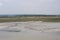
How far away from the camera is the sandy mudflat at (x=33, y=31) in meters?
0.88

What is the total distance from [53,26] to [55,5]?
219mm

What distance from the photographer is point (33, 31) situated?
931 millimetres

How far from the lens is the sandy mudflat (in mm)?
876

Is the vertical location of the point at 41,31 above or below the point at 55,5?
below

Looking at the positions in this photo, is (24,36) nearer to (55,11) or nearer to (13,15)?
(13,15)

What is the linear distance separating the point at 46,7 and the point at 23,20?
0.28 metres

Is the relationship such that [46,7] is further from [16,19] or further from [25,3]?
[16,19]

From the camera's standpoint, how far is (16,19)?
1.02m

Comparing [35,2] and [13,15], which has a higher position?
[35,2]

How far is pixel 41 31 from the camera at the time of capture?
92cm

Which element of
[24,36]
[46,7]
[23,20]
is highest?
[46,7]

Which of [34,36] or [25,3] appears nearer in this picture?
[34,36]

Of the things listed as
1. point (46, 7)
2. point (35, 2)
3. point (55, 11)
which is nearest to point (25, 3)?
point (35, 2)

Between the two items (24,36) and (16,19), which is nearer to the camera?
(24,36)
